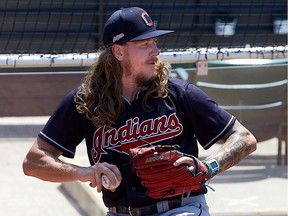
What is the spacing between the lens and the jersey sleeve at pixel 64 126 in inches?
141

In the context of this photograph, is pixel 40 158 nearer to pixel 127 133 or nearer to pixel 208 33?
pixel 127 133

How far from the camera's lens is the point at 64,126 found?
141 inches

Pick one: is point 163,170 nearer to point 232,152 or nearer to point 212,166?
point 212,166

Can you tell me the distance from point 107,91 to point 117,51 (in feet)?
0.59

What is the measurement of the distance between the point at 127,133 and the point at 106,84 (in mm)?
248

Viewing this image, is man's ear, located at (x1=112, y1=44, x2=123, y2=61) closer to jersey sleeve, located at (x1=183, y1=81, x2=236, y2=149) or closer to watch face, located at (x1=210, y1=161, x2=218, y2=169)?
jersey sleeve, located at (x1=183, y1=81, x2=236, y2=149)

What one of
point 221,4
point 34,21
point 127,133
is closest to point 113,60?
point 127,133

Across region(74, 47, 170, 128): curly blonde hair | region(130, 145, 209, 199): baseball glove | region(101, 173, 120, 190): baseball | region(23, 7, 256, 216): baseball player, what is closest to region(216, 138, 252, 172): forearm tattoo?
region(23, 7, 256, 216): baseball player

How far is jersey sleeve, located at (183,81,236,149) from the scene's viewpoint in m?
3.54

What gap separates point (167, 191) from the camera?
338 centimetres

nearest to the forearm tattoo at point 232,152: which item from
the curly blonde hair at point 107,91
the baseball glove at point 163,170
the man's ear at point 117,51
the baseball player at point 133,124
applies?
the baseball player at point 133,124

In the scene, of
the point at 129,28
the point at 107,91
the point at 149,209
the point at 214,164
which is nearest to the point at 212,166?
the point at 214,164

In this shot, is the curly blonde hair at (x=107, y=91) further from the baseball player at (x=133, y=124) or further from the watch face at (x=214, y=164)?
the watch face at (x=214, y=164)

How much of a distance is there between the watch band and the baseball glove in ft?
0.08
